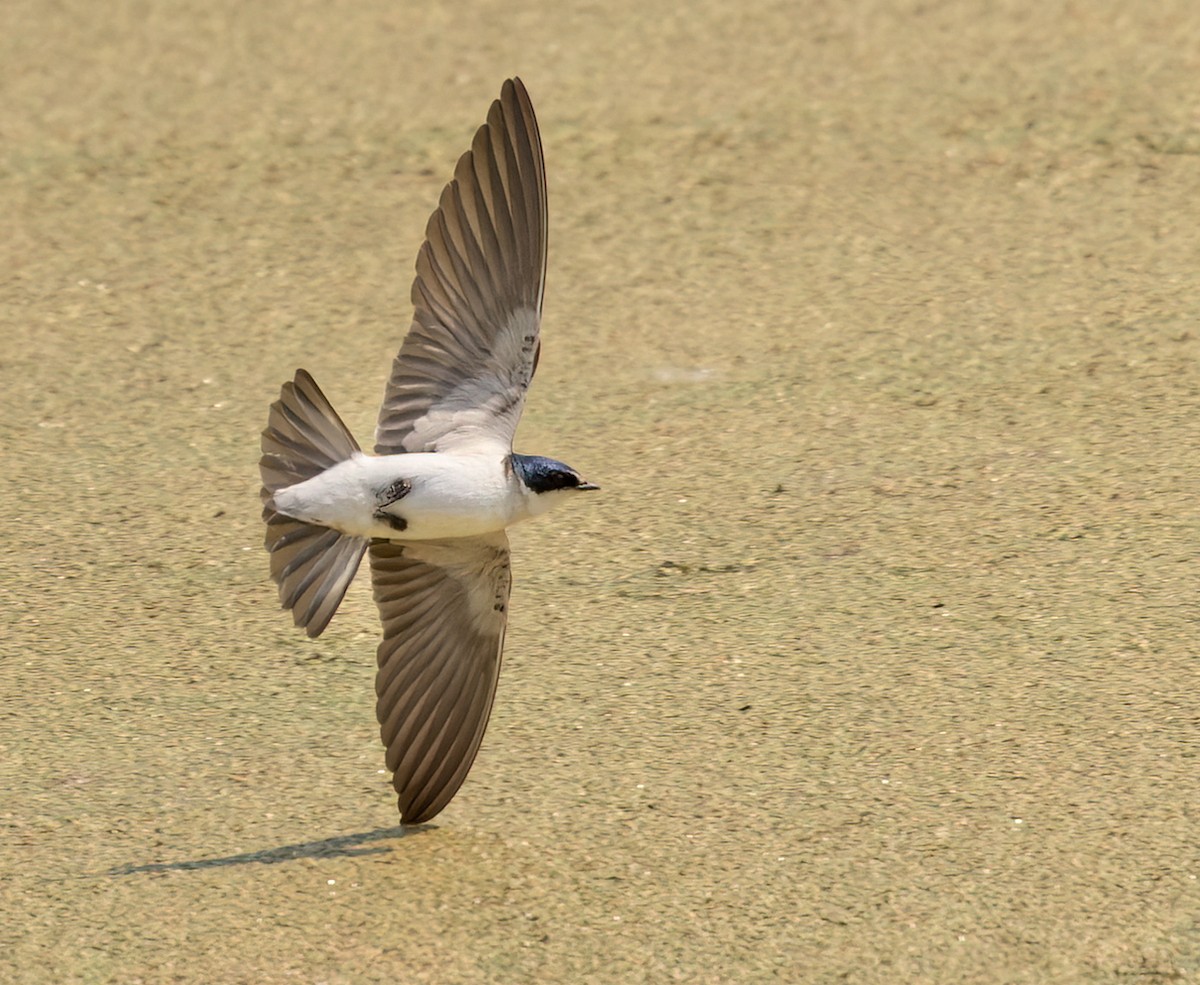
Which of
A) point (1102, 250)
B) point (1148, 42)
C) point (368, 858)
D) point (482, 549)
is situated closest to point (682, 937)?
point (368, 858)

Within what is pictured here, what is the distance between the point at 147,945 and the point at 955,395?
132 centimetres

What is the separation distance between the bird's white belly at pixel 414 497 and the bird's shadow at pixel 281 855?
270 mm

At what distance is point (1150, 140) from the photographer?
3.01 m

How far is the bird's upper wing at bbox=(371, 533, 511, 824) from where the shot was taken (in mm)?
1701

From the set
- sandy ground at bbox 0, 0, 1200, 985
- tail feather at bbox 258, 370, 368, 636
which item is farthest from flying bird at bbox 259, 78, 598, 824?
sandy ground at bbox 0, 0, 1200, 985

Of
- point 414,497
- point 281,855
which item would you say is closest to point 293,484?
point 414,497

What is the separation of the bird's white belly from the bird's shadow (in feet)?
0.88

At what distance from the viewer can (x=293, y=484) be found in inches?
72.1

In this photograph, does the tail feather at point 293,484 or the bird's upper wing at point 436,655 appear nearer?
the bird's upper wing at point 436,655

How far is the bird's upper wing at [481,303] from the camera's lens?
187cm

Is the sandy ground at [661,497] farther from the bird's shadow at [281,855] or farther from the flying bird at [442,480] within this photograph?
the flying bird at [442,480]

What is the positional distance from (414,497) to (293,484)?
0.15 metres

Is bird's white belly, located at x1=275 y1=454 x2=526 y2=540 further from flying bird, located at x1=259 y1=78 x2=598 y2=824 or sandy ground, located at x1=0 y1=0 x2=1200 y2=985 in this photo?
sandy ground, located at x1=0 y1=0 x2=1200 y2=985

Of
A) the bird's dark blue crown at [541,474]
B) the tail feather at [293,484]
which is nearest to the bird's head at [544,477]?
the bird's dark blue crown at [541,474]
